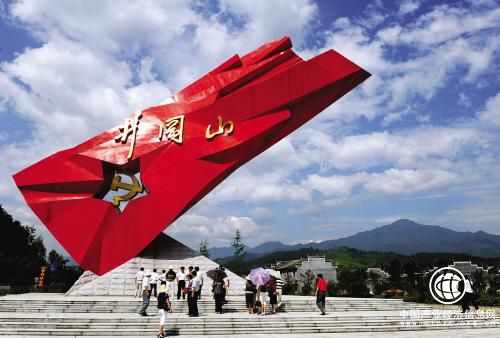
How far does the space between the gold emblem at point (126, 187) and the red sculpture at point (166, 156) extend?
3 centimetres

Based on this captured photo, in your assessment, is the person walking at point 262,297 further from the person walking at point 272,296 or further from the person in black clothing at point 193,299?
the person in black clothing at point 193,299

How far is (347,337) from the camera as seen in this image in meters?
9.23

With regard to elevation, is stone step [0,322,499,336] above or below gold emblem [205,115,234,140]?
below

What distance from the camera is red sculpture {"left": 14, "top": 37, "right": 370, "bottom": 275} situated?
14984 millimetres

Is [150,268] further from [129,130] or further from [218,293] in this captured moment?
[129,130]

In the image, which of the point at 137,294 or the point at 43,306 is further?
the point at 137,294

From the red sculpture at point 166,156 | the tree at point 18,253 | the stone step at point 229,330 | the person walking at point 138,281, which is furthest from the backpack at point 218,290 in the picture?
the tree at point 18,253

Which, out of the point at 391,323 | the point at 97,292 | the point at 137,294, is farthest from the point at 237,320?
the point at 97,292

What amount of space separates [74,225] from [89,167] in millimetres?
2048

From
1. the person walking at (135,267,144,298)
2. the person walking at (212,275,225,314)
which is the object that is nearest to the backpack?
the person walking at (212,275,225,314)

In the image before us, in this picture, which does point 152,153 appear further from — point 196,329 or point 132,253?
point 196,329

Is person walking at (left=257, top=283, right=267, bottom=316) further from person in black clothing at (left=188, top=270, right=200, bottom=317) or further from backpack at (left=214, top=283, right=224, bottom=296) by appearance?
person in black clothing at (left=188, top=270, right=200, bottom=317)

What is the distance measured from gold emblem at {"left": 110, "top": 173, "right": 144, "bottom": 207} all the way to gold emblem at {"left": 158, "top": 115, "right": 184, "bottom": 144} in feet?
5.75

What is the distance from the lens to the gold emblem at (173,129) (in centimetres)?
1571
